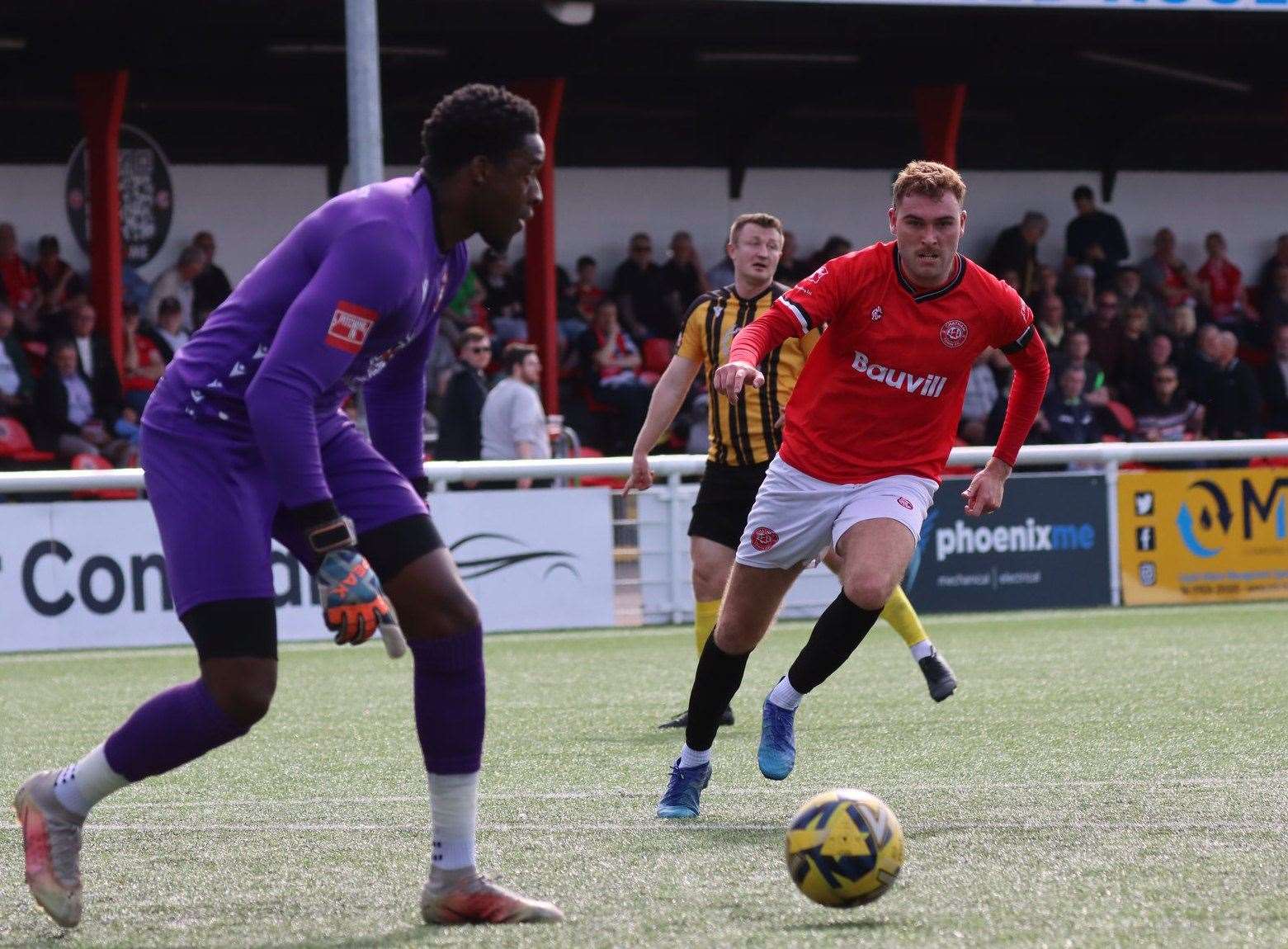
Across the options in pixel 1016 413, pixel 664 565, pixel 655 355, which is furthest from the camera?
pixel 655 355

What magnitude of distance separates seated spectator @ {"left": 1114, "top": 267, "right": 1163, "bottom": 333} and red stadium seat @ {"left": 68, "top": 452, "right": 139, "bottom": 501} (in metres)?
10.0

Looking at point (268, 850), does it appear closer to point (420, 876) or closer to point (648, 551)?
point (420, 876)

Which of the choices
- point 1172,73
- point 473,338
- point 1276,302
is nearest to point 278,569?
point 473,338

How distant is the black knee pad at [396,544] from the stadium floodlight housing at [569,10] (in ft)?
40.3

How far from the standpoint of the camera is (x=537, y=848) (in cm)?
531

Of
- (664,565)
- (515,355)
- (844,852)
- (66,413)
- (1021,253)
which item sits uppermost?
(1021,253)

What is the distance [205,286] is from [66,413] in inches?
108

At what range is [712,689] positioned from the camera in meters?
5.91

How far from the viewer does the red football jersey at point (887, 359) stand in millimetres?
5902

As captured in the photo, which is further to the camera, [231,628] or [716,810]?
[716,810]

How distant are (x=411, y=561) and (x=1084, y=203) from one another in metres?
18.2

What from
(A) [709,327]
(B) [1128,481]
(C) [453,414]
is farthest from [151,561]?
(B) [1128,481]

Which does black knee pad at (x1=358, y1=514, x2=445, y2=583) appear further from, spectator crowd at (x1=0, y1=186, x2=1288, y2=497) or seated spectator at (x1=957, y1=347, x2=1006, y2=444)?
seated spectator at (x1=957, y1=347, x2=1006, y2=444)

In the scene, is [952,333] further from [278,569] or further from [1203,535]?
[1203,535]
